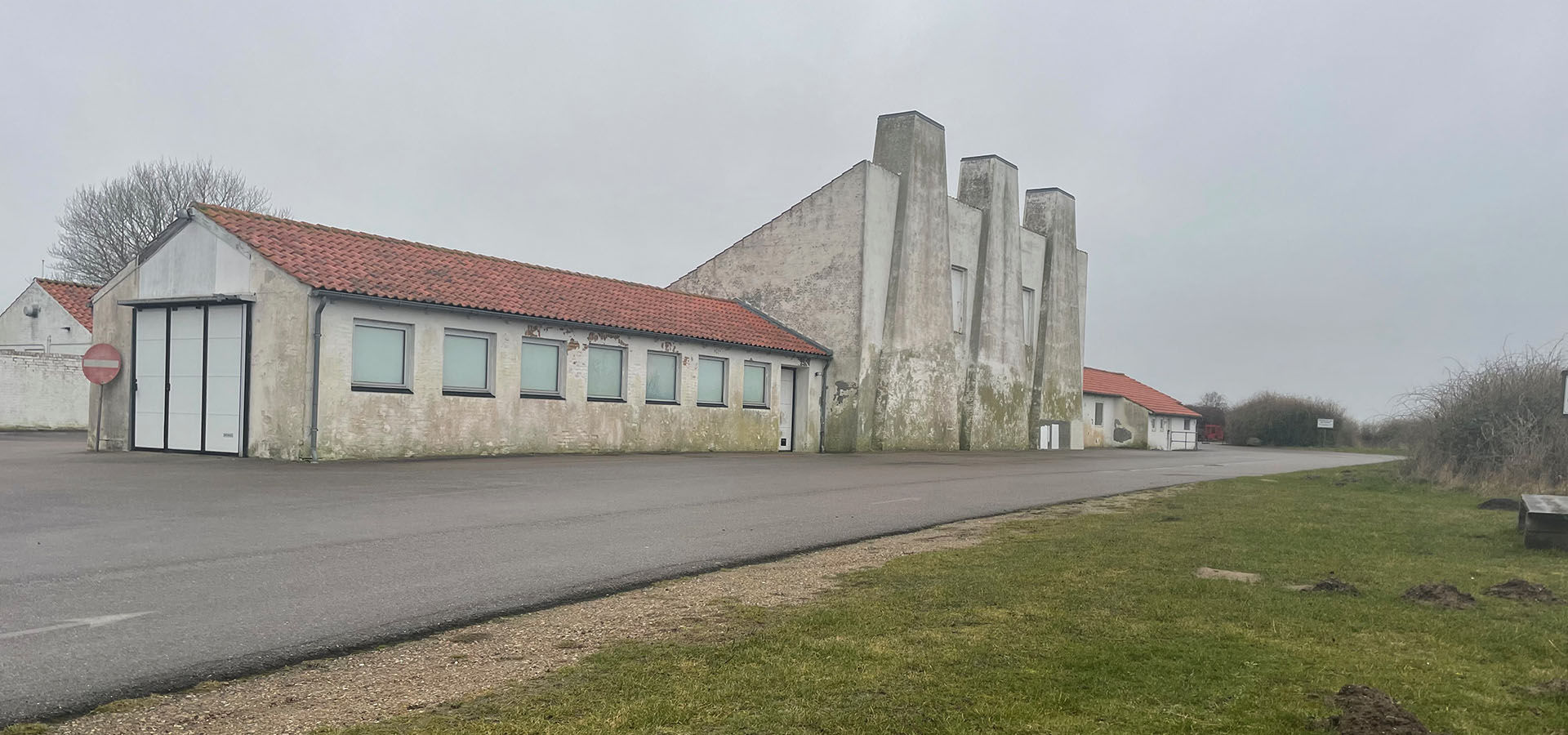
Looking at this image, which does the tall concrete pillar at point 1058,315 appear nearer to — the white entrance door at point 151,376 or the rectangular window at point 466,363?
the rectangular window at point 466,363

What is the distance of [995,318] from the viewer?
40.3 meters

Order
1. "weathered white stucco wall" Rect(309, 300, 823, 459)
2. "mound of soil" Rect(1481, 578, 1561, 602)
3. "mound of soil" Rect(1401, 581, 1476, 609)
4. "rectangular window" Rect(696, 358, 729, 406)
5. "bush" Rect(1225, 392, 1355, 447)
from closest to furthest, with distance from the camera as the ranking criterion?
"mound of soil" Rect(1401, 581, 1476, 609), "mound of soil" Rect(1481, 578, 1561, 602), "weathered white stucco wall" Rect(309, 300, 823, 459), "rectangular window" Rect(696, 358, 729, 406), "bush" Rect(1225, 392, 1355, 447)

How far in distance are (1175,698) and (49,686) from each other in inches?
186

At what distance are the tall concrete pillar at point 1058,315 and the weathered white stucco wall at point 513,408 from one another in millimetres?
18611

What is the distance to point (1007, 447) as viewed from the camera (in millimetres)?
41500

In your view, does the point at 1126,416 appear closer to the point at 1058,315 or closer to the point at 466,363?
the point at 1058,315

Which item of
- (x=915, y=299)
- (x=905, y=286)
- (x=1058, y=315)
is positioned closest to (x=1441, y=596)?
(x=905, y=286)

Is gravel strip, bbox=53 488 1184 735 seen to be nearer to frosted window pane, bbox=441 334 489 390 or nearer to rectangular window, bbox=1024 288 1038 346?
frosted window pane, bbox=441 334 489 390

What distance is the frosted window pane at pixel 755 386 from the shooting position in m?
29.4

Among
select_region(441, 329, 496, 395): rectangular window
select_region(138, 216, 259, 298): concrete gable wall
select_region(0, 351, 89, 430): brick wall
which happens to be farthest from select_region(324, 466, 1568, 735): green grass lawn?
select_region(0, 351, 89, 430): brick wall

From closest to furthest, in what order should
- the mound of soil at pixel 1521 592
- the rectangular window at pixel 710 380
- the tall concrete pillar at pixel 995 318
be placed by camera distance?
the mound of soil at pixel 1521 592 < the rectangular window at pixel 710 380 < the tall concrete pillar at pixel 995 318

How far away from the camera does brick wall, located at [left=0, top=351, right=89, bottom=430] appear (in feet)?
108

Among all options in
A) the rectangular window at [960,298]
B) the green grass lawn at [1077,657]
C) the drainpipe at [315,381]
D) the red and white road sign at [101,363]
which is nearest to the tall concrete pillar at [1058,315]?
the rectangular window at [960,298]

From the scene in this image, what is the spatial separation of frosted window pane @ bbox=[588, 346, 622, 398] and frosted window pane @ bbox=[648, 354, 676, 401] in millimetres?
1166
